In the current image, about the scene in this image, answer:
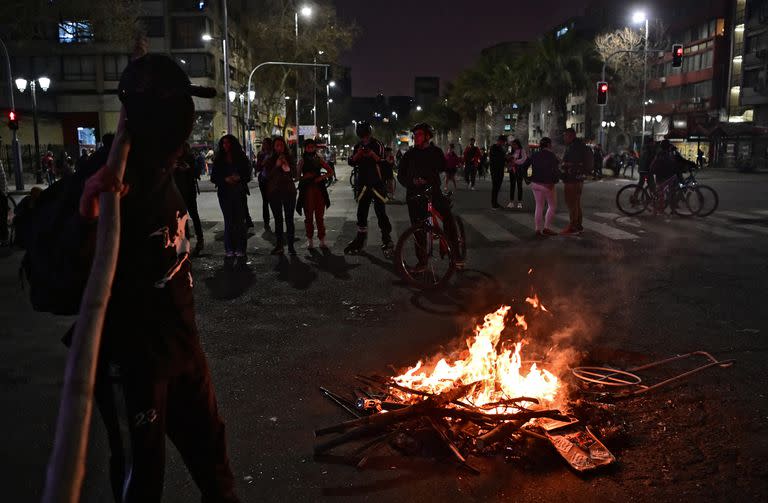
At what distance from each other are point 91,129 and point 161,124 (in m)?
62.3

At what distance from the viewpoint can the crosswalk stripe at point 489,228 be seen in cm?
1279

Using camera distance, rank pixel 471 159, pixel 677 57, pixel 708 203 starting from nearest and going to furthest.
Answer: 1. pixel 708 203
2. pixel 471 159
3. pixel 677 57

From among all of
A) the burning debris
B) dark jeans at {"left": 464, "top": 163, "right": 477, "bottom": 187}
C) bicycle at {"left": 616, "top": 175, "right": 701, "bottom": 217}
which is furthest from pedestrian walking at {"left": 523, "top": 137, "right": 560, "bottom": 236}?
dark jeans at {"left": 464, "top": 163, "right": 477, "bottom": 187}

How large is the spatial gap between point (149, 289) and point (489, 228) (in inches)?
481

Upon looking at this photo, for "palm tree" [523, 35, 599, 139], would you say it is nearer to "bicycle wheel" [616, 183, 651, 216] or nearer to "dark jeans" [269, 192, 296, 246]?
"bicycle wheel" [616, 183, 651, 216]

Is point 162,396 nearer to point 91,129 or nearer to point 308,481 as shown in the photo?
point 308,481

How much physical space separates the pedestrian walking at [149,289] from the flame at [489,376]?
2118 millimetres

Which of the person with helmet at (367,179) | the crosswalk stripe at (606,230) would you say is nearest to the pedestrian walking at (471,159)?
the crosswalk stripe at (606,230)

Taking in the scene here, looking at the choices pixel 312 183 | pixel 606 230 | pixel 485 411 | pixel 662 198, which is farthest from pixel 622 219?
pixel 485 411

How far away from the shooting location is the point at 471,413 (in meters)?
3.99

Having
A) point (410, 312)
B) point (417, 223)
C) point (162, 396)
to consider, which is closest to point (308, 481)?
point (162, 396)

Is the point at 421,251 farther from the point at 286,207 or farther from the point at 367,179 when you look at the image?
the point at 286,207

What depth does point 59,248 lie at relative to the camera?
7.68 ft

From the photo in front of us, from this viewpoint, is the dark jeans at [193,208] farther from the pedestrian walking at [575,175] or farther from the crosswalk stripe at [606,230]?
the crosswalk stripe at [606,230]
